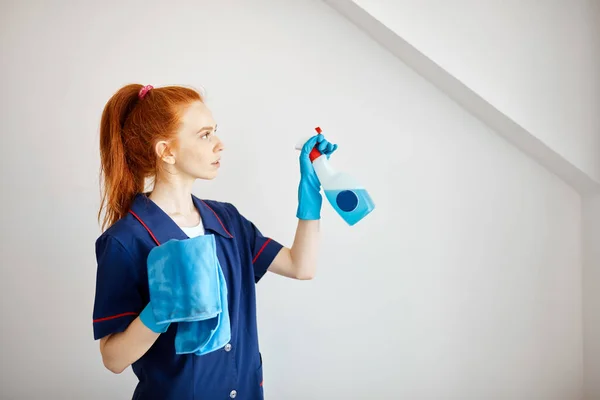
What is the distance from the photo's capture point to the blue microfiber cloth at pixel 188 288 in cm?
100

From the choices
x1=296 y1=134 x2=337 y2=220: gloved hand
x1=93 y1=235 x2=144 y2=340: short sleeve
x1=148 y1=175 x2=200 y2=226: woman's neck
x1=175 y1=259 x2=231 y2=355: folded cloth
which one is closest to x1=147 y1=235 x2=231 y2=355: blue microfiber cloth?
x1=175 y1=259 x2=231 y2=355: folded cloth

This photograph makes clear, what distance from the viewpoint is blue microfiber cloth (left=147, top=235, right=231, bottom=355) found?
100 cm

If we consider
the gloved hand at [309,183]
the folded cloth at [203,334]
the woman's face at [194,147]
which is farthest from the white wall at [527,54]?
the folded cloth at [203,334]

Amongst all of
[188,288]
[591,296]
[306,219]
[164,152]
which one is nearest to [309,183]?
[306,219]

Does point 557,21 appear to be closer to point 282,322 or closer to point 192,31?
point 192,31

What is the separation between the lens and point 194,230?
1285 millimetres

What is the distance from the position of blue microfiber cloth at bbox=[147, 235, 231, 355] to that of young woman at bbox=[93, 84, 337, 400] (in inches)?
3.5

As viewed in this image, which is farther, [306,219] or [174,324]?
[306,219]

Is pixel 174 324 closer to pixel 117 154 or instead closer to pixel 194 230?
pixel 194 230

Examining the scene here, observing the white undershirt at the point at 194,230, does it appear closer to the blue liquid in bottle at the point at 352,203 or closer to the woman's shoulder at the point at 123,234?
the woman's shoulder at the point at 123,234

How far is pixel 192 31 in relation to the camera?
1845mm

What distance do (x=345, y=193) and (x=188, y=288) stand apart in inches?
17.4

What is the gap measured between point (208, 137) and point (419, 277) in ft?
3.22

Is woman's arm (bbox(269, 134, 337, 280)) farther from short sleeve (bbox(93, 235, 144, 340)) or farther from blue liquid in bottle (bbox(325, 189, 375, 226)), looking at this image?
short sleeve (bbox(93, 235, 144, 340))
